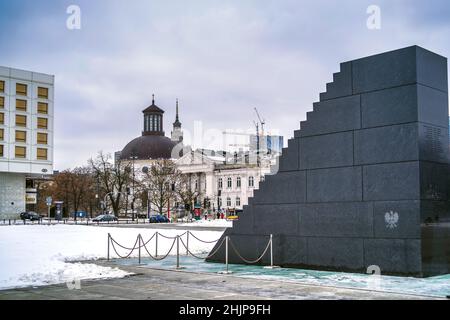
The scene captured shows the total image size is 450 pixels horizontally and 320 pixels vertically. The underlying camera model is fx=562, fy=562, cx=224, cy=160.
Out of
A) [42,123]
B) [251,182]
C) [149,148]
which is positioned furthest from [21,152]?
[149,148]

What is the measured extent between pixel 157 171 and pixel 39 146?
25687 mm

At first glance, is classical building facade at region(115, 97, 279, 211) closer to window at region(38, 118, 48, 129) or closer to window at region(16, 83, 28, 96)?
window at region(38, 118, 48, 129)

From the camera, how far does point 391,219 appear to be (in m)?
15.4

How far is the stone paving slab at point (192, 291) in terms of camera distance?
11727 mm

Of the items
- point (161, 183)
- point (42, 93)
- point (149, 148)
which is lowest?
point (161, 183)

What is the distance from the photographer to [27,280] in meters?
14.4

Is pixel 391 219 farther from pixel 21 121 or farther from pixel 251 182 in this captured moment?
pixel 251 182

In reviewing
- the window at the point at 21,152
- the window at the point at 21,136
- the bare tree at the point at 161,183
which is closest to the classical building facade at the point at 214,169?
the bare tree at the point at 161,183

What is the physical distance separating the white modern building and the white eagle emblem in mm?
68743

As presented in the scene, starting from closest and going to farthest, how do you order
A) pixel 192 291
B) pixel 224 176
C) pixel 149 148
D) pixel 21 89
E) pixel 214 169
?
1. pixel 192 291
2. pixel 21 89
3. pixel 224 176
4. pixel 214 169
5. pixel 149 148

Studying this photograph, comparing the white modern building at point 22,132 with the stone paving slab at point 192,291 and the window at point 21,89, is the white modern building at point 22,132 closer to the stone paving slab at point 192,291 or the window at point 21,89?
the window at point 21,89

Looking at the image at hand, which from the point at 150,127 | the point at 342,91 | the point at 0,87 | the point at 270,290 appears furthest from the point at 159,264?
the point at 150,127

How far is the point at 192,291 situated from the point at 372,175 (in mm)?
6519
